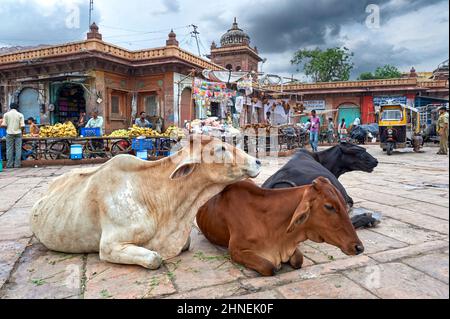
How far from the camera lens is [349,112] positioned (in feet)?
87.0

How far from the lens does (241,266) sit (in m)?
2.50

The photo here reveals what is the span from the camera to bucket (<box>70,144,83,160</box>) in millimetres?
10385

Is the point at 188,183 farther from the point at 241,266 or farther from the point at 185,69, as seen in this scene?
the point at 185,69

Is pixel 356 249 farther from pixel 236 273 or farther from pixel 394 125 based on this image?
pixel 394 125

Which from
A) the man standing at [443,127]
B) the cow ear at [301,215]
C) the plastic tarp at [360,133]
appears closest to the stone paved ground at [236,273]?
the cow ear at [301,215]

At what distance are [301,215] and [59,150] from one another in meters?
10.2

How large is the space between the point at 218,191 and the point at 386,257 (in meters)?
1.36

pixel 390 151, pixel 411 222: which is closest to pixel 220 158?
pixel 411 222

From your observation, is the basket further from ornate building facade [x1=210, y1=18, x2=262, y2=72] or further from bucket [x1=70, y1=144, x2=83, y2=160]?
ornate building facade [x1=210, y1=18, x2=262, y2=72]

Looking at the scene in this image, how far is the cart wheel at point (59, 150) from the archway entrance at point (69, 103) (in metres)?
7.83

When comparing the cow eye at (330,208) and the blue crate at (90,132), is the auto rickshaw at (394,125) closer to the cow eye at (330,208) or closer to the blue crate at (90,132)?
the blue crate at (90,132)

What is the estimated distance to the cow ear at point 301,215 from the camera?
2088mm

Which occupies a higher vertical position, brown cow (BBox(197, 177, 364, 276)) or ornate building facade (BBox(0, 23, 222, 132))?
ornate building facade (BBox(0, 23, 222, 132))

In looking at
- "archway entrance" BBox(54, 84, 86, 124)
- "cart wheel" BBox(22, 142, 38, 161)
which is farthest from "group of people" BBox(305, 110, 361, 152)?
"archway entrance" BBox(54, 84, 86, 124)
